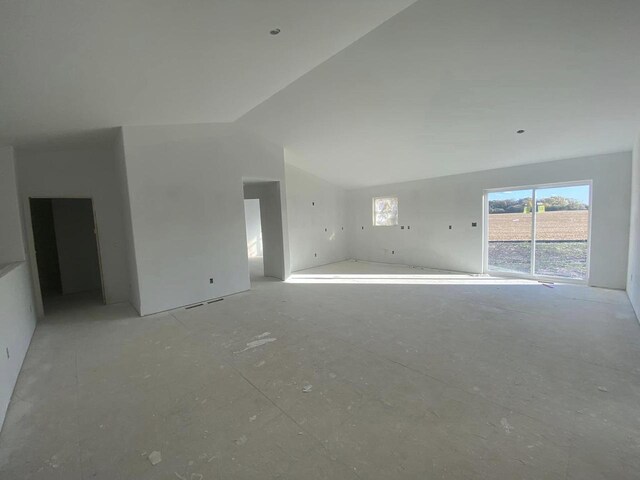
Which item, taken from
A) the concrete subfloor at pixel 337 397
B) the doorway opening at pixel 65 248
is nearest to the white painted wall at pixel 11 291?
the concrete subfloor at pixel 337 397

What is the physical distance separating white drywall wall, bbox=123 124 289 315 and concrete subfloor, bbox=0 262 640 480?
81 centimetres

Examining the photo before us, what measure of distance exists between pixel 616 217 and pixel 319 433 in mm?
5963

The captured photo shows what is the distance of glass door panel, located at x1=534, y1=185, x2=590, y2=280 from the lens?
17.1 ft

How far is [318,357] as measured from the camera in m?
2.82

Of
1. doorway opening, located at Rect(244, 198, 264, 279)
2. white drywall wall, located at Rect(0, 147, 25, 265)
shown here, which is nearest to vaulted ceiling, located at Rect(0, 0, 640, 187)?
white drywall wall, located at Rect(0, 147, 25, 265)

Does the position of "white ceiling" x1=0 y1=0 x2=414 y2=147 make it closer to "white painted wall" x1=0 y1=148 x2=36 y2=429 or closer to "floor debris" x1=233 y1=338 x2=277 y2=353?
"white painted wall" x1=0 y1=148 x2=36 y2=429

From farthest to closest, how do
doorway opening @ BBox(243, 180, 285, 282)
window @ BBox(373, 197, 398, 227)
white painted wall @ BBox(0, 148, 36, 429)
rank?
window @ BBox(373, 197, 398, 227), doorway opening @ BBox(243, 180, 285, 282), white painted wall @ BBox(0, 148, 36, 429)

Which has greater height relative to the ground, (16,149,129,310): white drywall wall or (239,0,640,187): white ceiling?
(239,0,640,187): white ceiling

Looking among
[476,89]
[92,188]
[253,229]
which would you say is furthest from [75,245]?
[476,89]

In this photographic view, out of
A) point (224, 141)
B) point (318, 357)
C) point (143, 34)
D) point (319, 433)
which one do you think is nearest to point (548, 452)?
point (319, 433)

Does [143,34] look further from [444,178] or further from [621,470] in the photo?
[444,178]

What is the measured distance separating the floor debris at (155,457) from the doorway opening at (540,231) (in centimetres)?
661

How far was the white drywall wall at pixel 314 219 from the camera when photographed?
24.5ft

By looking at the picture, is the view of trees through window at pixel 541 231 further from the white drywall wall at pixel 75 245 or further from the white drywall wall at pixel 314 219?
the white drywall wall at pixel 75 245
